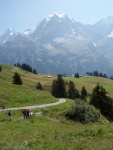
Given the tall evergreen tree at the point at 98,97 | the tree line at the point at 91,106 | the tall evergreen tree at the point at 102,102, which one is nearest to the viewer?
the tree line at the point at 91,106

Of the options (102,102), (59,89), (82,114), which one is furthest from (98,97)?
(59,89)

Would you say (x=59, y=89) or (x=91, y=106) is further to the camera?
(x=59, y=89)

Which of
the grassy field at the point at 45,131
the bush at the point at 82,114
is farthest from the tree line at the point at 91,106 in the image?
the grassy field at the point at 45,131

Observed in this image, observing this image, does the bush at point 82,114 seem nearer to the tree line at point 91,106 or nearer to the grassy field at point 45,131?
the tree line at point 91,106

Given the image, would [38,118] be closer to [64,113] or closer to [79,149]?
[64,113]

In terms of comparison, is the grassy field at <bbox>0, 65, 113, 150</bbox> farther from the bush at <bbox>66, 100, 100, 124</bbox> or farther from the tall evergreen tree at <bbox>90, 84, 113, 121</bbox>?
the tall evergreen tree at <bbox>90, 84, 113, 121</bbox>

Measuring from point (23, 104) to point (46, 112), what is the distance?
14.9 m

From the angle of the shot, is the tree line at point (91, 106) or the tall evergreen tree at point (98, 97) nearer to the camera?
the tree line at point (91, 106)

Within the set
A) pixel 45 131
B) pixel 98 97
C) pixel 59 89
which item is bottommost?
pixel 45 131

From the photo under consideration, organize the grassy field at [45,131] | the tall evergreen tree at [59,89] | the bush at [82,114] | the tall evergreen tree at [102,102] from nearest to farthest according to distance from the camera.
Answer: the grassy field at [45,131] < the bush at [82,114] < the tall evergreen tree at [102,102] < the tall evergreen tree at [59,89]

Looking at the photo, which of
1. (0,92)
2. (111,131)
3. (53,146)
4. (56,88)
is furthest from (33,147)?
(56,88)

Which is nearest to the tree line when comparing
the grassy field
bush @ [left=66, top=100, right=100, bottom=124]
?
bush @ [left=66, top=100, right=100, bottom=124]

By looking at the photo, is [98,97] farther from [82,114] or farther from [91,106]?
[82,114]

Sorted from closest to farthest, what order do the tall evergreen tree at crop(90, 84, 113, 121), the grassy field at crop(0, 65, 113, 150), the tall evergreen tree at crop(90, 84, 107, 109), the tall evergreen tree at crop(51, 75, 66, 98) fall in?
the grassy field at crop(0, 65, 113, 150) → the tall evergreen tree at crop(90, 84, 113, 121) → the tall evergreen tree at crop(90, 84, 107, 109) → the tall evergreen tree at crop(51, 75, 66, 98)
